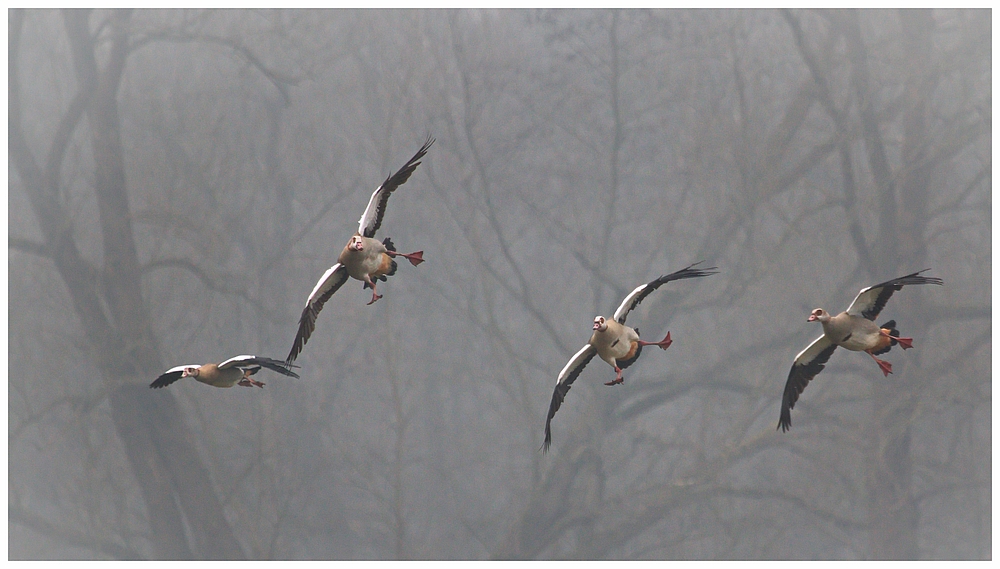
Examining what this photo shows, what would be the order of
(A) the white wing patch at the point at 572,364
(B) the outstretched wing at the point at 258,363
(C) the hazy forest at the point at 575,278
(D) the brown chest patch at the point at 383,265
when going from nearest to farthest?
(B) the outstretched wing at the point at 258,363, (D) the brown chest patch at the point at 383,265, (A) the white wing patch at the point at 572,364, (C) the hazy forest at the point at 575,278

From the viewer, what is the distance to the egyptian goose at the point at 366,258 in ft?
22.5

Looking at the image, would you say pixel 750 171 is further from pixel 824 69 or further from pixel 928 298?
pixel 928 298

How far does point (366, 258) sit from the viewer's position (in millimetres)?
6867

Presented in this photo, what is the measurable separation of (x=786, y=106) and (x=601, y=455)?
3.69 metres

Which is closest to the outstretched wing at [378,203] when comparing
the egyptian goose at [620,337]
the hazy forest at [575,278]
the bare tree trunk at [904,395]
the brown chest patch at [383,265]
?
the brown chest patch at [383,265]

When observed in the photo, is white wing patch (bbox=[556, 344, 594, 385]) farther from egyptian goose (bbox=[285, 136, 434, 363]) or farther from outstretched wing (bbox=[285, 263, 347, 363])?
outstretched wing (bbox=[285, 263, 347, 363])

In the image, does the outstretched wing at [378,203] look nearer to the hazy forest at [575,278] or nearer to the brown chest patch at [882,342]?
the brown chest patch at [882,342]

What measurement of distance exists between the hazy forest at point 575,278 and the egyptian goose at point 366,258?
364 centimetres

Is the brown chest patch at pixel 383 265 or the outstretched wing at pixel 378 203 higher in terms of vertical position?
the outstretched wing at pixel 378 203

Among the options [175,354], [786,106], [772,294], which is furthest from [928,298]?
[175,354]

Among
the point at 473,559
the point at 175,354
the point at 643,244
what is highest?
the point at 643,244

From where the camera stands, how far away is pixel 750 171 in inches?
421

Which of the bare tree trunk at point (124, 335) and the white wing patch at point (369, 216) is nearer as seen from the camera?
the white wing patch at point (369, 216)

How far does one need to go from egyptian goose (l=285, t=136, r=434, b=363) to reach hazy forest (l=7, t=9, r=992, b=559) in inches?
143
